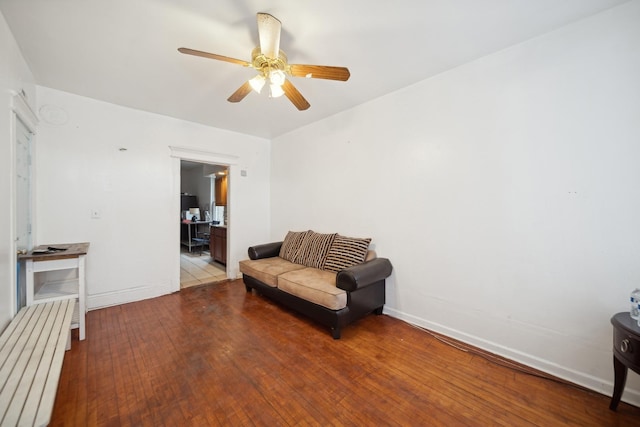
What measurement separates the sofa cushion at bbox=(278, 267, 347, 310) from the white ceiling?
6.96ft

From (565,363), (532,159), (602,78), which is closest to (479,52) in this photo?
(602,78)

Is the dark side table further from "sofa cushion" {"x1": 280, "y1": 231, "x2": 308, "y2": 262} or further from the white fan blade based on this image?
"sofa cushion" {"x1": 280, "y1": 231, "x2": 308, "y2": 262}

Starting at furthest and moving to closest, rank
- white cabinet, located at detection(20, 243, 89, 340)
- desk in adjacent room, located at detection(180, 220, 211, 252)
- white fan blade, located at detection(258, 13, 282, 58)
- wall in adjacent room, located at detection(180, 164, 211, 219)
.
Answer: wall in adjacent room, located at detection(180, 164, 211, 219)
desk in adjacent room, located at detection(180, 220, 211, 252)
white cabinet, located at detection(20, 243, 89, 340)
white fan blade, located at detection(258, 13, 282, 58)

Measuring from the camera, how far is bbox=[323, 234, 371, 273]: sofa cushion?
9.29 ft

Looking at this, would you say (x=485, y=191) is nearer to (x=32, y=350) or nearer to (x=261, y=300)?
(x=261, y=300)

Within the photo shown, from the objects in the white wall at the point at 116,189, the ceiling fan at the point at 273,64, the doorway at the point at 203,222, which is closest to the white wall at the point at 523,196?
the ceiling fan at the point at 273,64

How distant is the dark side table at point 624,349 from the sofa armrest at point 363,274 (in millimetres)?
1603

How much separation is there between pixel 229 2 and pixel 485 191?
2.44m

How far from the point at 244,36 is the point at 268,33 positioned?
0.35 meters

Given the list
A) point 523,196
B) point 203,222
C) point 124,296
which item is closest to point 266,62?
point 523,196

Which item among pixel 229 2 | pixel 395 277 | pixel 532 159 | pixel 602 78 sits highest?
pixel 229 2

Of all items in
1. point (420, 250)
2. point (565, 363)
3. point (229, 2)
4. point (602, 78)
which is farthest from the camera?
point (420, 250)

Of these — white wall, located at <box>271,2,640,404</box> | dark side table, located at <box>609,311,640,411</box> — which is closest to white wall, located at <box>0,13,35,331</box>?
white wall, located at <box>271,2,640,404</box>

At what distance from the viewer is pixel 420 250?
101 inches
